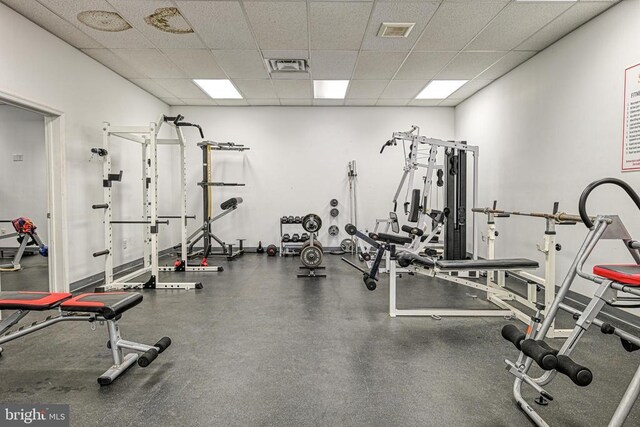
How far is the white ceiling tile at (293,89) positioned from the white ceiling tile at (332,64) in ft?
1.25

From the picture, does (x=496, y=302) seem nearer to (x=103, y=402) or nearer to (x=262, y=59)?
(x=103, y=402)

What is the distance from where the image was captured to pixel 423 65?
4375 mm

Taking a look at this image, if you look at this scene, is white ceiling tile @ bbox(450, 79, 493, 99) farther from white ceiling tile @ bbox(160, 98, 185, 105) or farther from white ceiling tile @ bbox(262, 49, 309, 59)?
white ceiling tile @ bbox(160, 98, 185, 105)

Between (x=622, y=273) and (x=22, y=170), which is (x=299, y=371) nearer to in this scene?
(x=622, y=273)

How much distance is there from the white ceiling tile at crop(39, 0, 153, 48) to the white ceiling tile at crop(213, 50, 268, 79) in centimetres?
85

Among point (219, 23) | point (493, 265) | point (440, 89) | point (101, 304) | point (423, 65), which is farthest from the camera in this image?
point (440, 89)

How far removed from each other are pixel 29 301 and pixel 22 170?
608 cm

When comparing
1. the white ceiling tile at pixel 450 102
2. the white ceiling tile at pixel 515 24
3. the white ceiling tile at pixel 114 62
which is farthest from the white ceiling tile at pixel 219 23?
the white ceiling tile at pixel 450 102

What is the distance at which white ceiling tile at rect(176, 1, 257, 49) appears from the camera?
9.78ft

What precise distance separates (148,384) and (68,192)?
2920mm

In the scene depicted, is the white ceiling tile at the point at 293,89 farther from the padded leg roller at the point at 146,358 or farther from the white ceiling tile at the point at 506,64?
the padded leg roller at the point at 146,358

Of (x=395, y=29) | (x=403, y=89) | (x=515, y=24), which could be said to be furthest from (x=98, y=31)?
(x=515, y=24)

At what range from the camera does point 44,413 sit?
1.74 m

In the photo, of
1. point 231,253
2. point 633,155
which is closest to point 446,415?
point 633,155
